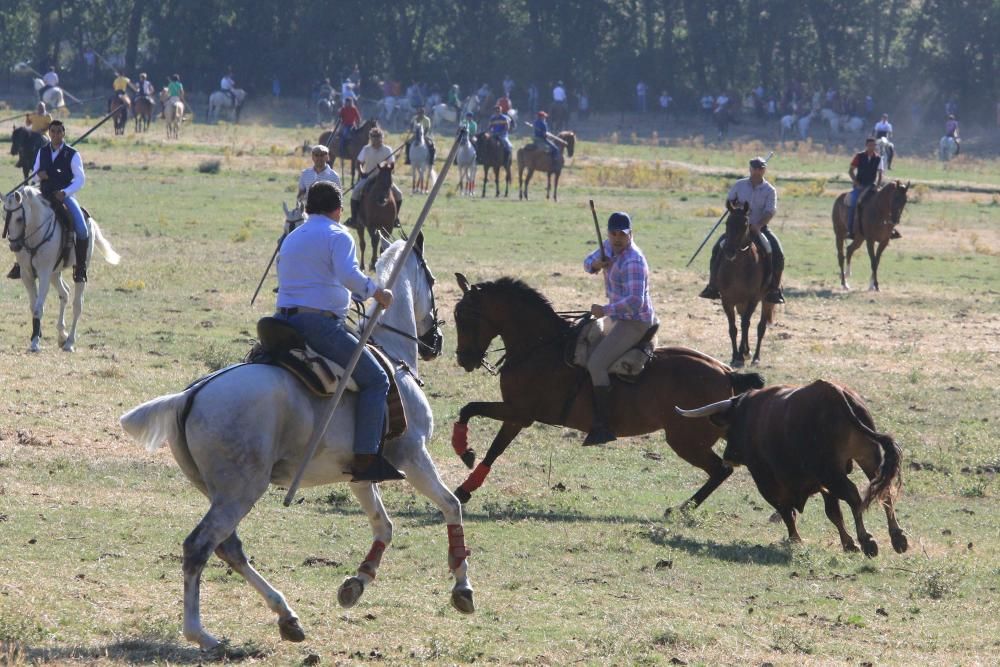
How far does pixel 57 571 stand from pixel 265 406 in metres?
2.21

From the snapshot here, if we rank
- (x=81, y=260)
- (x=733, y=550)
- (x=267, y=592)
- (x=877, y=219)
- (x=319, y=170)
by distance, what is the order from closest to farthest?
(x=267, y=592) → (x=733, y=550) → (x=81, y=260) → (x=319, y=170) → (x=877, y=219)

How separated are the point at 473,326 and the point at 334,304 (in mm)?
3873

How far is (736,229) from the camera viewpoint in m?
18.2

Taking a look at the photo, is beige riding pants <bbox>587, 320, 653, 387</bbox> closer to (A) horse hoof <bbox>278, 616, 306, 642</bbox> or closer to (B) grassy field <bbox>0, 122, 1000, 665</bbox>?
(B) grassy field <bbox>0, 122, 1000, 665</bbox>

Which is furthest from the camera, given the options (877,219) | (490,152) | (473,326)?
(490,152)

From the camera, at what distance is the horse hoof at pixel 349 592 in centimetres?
822

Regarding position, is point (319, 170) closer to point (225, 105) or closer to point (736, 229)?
point (736, 229)

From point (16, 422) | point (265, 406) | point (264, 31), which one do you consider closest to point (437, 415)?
point (16, 422)

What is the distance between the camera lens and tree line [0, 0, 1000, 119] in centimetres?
7794

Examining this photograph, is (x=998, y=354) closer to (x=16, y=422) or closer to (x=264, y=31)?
(x=16, y=422)

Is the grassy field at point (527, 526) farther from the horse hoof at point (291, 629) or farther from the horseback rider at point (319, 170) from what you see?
the horseback rider at point (319, 170)

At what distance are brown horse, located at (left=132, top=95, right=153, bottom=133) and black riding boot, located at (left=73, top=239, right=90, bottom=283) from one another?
4072cm

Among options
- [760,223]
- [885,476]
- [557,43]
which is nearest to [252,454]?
[885,476]

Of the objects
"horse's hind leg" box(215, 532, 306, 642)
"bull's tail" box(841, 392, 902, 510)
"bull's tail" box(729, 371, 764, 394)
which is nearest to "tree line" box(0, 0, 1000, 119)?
"bull's tail" box(729, 371, 764, 394)
